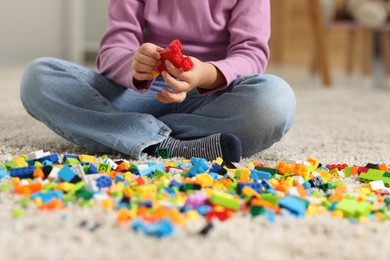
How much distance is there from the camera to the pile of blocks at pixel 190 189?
62 centimetres

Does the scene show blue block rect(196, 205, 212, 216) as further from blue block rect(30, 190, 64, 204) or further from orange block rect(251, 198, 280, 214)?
blue block rect(30, 190, 64, 204)

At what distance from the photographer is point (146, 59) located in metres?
0.88

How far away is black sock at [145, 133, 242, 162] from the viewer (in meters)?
0.93

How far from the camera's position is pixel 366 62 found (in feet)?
10.2

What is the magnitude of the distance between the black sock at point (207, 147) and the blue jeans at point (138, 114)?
0.02m

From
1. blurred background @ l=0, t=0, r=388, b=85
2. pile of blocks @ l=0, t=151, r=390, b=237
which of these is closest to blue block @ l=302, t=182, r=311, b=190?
pile of blocks @ l=0, t=151, r=390, b=237

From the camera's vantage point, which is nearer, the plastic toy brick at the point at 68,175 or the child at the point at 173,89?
the plastic toy brick at the point at 68,175

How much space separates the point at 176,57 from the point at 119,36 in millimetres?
295

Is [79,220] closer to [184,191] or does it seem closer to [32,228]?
[32,228]

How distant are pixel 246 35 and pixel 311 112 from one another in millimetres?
621

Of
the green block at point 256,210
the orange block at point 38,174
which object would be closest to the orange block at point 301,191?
the green block at point 256,210

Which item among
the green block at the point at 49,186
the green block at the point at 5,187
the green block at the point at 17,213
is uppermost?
the green block at the point at 17,213

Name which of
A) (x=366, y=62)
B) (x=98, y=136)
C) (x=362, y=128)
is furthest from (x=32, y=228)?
(x=366, y=62)

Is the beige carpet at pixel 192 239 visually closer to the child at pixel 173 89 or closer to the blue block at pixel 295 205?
the blue block at pixel 295 205
